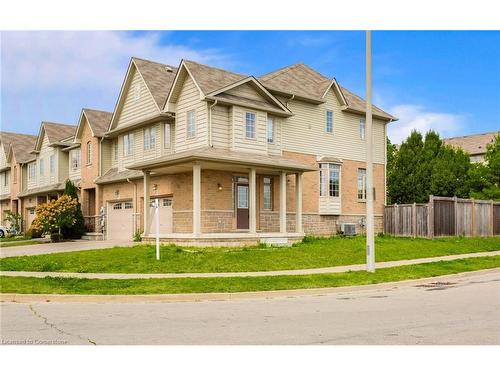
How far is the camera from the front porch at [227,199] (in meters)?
22.7

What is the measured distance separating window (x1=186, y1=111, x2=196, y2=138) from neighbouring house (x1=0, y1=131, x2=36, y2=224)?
22827mm

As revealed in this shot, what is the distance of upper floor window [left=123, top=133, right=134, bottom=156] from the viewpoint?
30.3m

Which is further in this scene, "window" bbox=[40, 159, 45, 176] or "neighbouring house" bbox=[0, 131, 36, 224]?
"neighbouring house" bbox=[0, 131, 36, 224]

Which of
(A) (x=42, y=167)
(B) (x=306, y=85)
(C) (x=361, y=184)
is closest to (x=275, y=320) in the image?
(B) (x=306, y=85)

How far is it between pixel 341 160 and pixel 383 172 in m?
4.36

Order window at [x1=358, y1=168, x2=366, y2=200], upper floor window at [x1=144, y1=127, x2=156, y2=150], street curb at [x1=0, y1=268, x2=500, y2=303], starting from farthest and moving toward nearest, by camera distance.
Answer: window at [x1=358, y1=168, x2=366, y2=200] → upper floor window at [x1=144, y1=127, x2=156, y2=150] → street curb at [x1=0, y1=268, x2=500, y2=303]

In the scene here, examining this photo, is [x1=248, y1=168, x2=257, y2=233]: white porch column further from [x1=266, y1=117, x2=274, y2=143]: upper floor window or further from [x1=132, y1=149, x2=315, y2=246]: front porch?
[x1=266, y1=117, x2=274, y2=143]: upper floor window

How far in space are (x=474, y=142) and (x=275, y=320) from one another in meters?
71.6

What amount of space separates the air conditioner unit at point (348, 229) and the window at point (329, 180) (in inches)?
67.8

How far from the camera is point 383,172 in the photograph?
34.1 meters

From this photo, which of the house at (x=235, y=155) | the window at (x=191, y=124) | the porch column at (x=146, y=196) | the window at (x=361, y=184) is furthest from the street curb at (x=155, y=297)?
the window at (x=361, y=184)

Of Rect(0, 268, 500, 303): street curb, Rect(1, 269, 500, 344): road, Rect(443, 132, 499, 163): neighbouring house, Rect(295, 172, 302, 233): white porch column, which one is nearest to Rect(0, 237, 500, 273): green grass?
Rect(295, 172, 302, 233): white porch column

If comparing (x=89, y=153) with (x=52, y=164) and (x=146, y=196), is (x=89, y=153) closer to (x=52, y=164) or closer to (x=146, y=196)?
(x=52, y=164)

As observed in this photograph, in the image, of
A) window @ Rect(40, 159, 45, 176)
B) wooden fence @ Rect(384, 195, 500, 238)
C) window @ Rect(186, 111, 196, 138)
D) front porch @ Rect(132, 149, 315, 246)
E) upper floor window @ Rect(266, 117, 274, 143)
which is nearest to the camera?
front porch @ Rect(132, 149, 315, 246)
